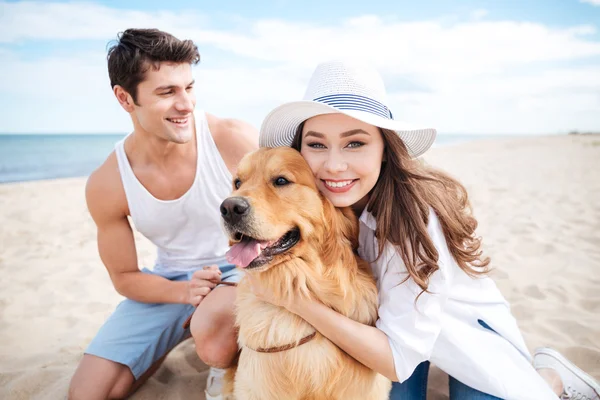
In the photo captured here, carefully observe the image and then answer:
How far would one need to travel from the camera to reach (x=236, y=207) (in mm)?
1645

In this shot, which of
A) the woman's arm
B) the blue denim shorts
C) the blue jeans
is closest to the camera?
Result: the woman's arm

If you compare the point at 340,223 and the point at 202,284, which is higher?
the point at 340,223

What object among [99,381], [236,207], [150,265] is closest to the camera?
[236,207]

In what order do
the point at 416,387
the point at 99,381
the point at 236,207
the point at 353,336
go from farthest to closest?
the point at 99,381 < the point at 416,387 < the point at 353,336 < the point at 236,207

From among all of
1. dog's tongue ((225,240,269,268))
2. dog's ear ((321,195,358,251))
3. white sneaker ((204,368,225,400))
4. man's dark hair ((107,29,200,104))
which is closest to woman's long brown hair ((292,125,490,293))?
dog's ear ((321,195,358,251))

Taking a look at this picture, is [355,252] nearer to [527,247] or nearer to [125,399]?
[125,399]

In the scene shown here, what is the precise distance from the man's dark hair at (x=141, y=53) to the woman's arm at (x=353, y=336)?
5.99 feet

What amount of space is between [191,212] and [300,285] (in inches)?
47.1

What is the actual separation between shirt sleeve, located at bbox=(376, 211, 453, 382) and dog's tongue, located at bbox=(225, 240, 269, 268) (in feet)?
2.07

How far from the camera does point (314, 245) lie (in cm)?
184

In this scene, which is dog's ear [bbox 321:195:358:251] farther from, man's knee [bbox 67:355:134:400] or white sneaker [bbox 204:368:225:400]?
man's knee [bbox 67:355:134:400]

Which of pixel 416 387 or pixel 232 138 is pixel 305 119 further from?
pixel 416 387

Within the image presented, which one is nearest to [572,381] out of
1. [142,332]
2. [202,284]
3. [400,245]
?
[400,245]

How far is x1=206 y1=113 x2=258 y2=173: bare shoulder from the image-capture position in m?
2.79
